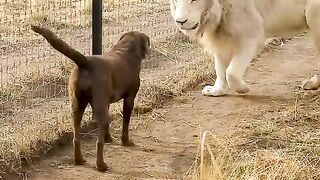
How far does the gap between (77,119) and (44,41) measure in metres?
3.30

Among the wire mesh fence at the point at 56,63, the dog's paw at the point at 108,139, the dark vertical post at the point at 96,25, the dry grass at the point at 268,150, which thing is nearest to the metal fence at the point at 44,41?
the wire mesh fence at the point at 56,63

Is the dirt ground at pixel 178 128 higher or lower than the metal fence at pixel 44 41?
lower

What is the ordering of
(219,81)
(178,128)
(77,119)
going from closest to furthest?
(77,119)
(178,128)
(219,81)

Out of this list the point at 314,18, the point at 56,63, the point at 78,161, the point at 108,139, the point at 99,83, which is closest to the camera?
the point at 99,83

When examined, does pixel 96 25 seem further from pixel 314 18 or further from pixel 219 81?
pixel 314 18

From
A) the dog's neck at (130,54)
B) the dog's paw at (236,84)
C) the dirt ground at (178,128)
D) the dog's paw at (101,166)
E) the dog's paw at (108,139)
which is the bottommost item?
the dirt ground at (178,128)

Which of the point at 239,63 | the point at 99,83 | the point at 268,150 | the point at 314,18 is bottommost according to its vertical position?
the point at 268,150

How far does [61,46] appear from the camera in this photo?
3854 mm

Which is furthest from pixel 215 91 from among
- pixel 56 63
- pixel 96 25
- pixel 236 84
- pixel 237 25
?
pixel 56 63

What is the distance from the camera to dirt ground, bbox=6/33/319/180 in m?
4.20

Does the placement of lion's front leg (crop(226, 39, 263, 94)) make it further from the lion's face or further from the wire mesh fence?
the wire mesh fence

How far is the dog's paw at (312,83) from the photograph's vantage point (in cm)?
611

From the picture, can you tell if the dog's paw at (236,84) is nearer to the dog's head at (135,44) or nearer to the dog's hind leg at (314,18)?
the dog's hind leg at (314,18)

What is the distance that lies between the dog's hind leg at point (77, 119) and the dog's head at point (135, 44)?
63 centimetres
